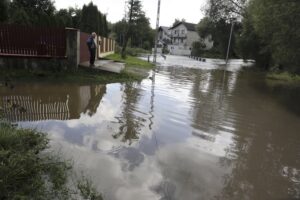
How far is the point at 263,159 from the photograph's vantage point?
20.6 ft

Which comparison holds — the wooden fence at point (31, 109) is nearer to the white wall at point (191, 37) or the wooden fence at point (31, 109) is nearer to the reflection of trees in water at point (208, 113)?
the reflection of trees in water at point (208, 113)

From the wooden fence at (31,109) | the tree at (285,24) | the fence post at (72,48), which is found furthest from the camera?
the tree at (285,24)

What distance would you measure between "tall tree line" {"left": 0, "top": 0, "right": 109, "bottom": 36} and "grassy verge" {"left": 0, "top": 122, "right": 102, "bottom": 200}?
19.0 m

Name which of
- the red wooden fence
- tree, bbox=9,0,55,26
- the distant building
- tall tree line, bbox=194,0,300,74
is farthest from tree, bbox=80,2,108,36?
the distant building

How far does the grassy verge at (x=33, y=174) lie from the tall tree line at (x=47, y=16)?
19.0 m

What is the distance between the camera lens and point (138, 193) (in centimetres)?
438

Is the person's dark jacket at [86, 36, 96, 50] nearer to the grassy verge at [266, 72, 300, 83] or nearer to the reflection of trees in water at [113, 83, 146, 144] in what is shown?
the reflection of trees in water at [113, 83, 146, 144]

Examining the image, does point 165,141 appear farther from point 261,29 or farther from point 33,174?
point 261,29

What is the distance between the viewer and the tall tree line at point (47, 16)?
25156 millimetres

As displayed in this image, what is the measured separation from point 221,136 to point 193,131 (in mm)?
683

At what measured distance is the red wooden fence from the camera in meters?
12.0

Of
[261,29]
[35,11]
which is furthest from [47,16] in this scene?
[261,29]


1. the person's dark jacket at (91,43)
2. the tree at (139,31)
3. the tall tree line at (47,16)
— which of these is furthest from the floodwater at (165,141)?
the tree at (139,31)

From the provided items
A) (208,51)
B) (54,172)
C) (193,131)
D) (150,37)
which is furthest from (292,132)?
(150,37)
